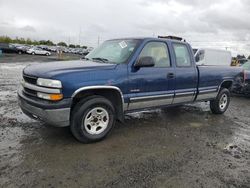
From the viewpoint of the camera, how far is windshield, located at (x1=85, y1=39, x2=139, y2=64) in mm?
4941

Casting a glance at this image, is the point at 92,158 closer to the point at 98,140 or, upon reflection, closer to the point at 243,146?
the point at 98,140

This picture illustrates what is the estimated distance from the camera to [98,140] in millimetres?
4527

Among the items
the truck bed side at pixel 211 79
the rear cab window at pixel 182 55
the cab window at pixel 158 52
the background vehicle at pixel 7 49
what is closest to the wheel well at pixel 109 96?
the cab window at pixel 158 52

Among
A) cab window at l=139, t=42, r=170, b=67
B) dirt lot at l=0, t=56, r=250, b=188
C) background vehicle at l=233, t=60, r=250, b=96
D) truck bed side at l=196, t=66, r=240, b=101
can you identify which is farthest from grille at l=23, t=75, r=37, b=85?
background vehicle at l=233, t=60, r=250, b=96

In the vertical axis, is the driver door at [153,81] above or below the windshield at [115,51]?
below

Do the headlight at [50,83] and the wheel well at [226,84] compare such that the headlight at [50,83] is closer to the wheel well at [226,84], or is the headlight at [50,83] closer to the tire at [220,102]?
the tire at [220,102]

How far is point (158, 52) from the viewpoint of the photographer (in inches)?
213

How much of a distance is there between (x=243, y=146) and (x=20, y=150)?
→ 13.3 ft

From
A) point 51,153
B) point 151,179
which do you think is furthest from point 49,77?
point 151,179

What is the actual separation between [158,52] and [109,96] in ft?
5.05

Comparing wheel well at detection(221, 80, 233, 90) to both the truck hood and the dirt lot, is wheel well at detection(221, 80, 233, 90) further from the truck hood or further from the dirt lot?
the truck hood

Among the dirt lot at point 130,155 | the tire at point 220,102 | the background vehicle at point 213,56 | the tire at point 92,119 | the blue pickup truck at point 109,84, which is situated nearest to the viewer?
the dirt lot at point 130,155

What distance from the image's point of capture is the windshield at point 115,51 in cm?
494

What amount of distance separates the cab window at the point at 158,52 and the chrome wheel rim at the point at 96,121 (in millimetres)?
1471
